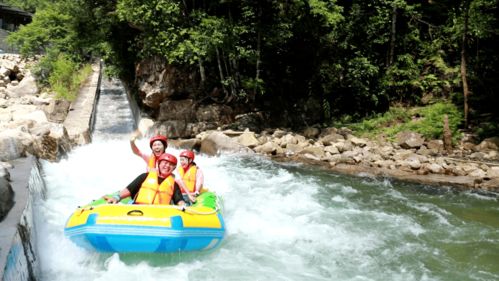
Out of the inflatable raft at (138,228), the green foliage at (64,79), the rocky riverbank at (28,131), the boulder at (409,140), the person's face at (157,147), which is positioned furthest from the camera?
the green foliage at (64,79)

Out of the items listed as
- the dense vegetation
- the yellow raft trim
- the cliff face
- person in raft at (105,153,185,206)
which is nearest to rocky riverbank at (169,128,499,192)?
the cliff face

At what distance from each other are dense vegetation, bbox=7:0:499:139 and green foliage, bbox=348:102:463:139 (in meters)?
0.18

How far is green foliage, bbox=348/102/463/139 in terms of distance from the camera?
1209 cm

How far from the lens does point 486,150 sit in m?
10.9

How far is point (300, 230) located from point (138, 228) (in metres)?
2.66

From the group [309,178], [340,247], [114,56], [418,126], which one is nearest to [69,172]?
[309,178]

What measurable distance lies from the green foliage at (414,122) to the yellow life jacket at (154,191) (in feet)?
28.8

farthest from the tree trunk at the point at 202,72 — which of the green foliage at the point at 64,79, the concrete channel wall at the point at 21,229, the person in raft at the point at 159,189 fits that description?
the person in raft at the point at 159,189

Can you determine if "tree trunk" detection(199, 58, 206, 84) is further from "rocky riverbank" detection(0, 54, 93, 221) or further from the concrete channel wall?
the concrete channel wall

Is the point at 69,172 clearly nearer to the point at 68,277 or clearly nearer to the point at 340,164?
the point at 68,277

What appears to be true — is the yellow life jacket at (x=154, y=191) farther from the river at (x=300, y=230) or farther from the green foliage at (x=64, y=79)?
the green foliage at (x=64, y=79)

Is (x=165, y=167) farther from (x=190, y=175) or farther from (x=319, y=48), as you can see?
(x=319, y=48)

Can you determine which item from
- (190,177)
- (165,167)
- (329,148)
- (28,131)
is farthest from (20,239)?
(329,148)

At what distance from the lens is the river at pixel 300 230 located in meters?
4.95
